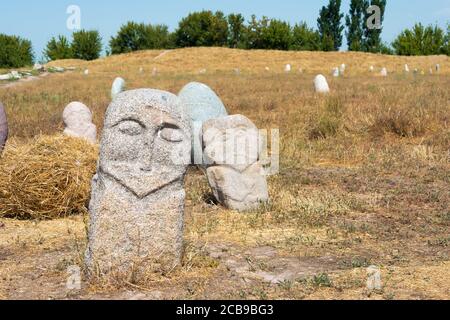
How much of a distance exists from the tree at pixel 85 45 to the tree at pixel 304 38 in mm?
18481

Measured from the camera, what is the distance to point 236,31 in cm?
6094

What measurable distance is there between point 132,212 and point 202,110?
16.6 ft

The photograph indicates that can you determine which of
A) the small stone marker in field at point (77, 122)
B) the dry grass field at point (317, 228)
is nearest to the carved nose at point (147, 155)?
the dry grass field at point (317, 228)

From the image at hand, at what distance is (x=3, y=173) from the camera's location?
7234 millimetres

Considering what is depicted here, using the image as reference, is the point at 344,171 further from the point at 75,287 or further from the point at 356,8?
the point at 356,8

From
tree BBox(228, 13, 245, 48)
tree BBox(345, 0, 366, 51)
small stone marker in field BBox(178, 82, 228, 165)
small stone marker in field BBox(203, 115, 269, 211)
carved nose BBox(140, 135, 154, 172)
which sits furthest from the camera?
tree BBox(228, 13, 245, 48)

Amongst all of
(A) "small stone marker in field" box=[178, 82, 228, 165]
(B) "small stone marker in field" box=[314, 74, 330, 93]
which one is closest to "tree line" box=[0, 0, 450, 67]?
(B) "small stone marker in field" box=[314, 74, 330, 93]

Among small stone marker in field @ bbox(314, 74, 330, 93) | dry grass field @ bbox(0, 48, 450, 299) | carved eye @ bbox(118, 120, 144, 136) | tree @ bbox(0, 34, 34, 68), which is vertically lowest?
dry grass field @ bbox(0, 48, 450, 299)

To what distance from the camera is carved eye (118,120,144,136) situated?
189 inches

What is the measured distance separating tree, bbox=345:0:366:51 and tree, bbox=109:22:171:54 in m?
19.0

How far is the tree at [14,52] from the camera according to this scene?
174ft

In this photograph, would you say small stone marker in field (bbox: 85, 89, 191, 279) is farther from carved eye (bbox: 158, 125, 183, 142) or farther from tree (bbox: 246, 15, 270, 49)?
tree (bbox: 246, 15, 270, 49)

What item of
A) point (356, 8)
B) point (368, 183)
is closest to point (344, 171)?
point (368, 183)

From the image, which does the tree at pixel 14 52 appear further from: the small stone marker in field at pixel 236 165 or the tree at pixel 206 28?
the small stone marker in field at pixel 236 165
